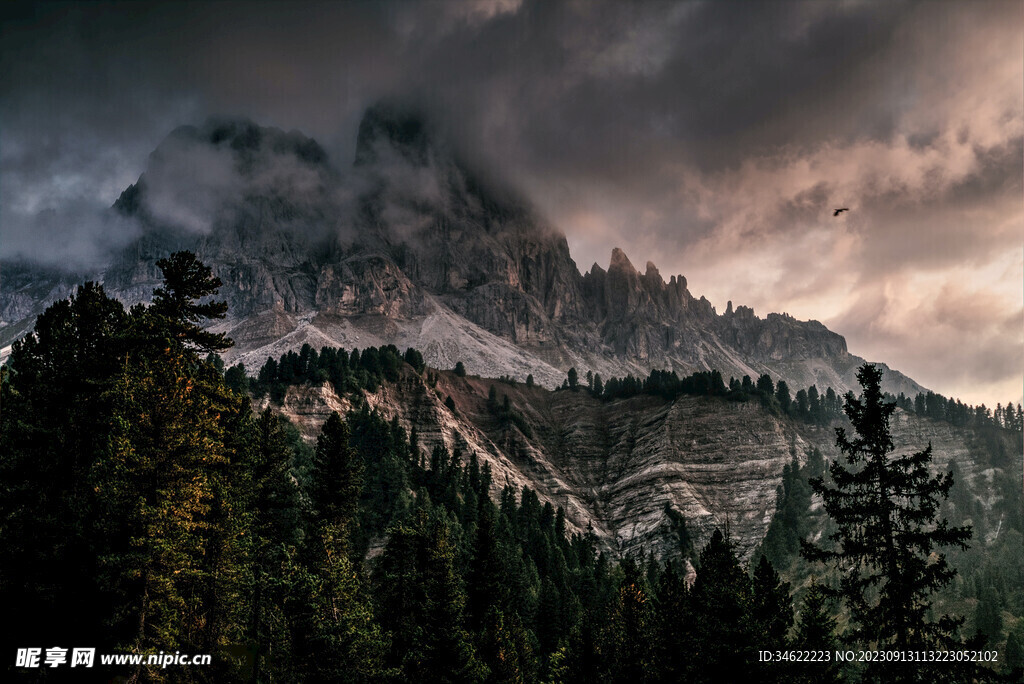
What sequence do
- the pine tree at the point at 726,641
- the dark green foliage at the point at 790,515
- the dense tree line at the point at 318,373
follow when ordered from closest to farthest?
the pine tree at the point at 726,641 < the dense tree line at the point at 318,373 < the dark green foliage at the point at 790,515

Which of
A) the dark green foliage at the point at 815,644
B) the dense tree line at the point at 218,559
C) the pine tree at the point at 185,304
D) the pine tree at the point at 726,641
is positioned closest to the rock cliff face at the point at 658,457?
the dense tree line at the point at 218,559

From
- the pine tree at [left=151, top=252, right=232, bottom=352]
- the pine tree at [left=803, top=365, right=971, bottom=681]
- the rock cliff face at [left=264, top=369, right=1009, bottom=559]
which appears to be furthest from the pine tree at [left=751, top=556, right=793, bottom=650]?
the rock cliff face at [left=264, top=369, right=1009, bottom=559]

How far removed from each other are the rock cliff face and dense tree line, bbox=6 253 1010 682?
94.1 m

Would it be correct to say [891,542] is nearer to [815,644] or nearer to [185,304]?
[815,644]

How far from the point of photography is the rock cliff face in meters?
154

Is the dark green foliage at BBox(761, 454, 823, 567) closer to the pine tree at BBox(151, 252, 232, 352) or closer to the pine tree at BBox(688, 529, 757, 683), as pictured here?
the pine tree at BBox(688, 529, 757, 683)

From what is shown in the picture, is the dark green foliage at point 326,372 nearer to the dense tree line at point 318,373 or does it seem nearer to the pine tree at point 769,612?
the dense tree line at point 318,373

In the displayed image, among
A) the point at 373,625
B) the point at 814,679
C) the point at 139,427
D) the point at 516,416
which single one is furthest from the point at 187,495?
the point at 516,416

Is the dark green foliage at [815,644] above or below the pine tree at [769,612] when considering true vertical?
below

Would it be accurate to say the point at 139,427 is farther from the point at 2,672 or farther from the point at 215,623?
the point at 215,623

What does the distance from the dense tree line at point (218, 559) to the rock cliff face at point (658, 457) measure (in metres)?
94.1

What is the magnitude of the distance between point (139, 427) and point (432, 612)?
17384 millimetres

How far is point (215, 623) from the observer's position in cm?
3166

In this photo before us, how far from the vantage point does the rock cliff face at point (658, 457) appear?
504 ft
